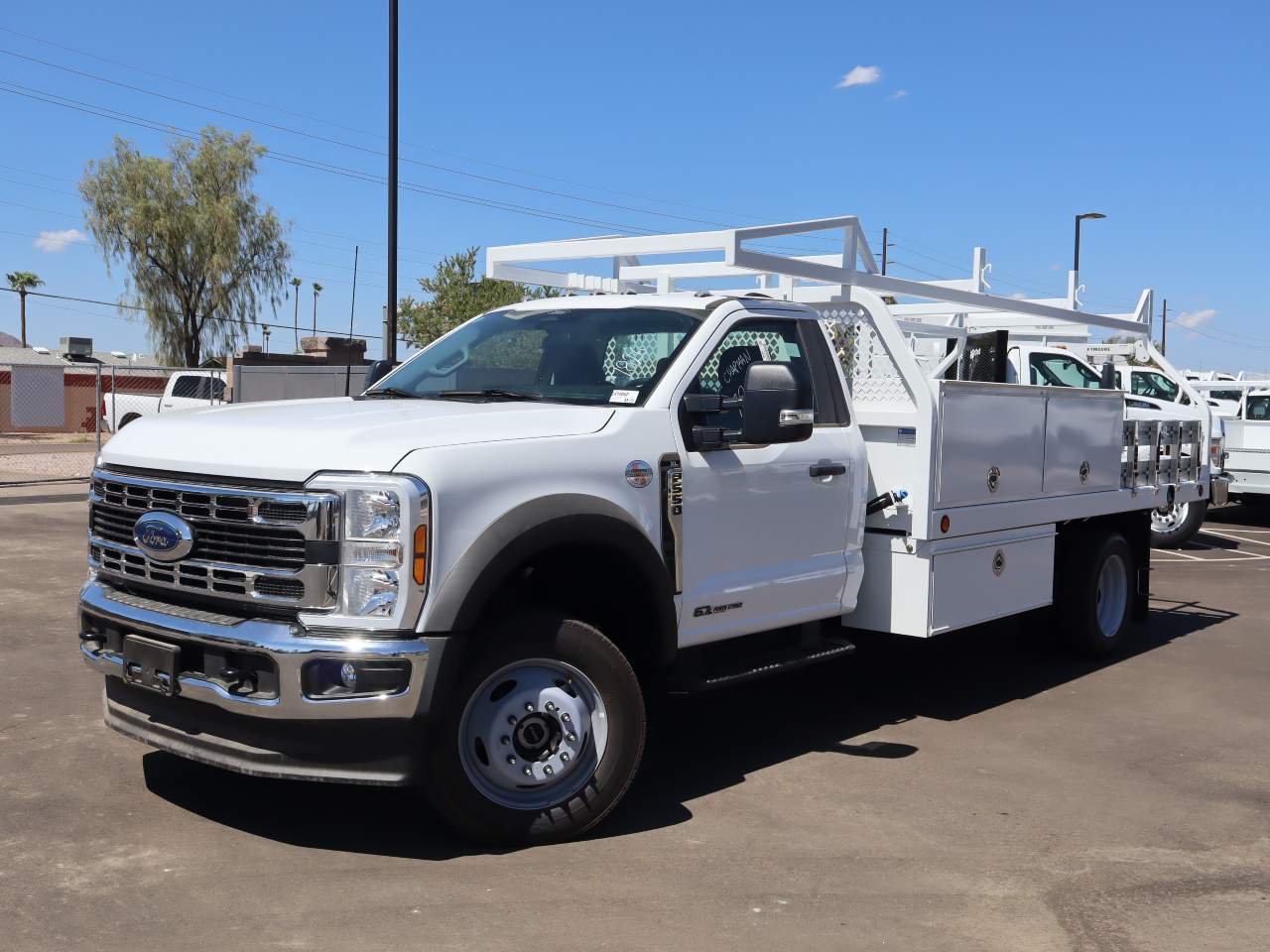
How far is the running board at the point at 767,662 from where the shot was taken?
5406 millimetres

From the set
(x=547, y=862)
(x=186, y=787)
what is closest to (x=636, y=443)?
(x=547, y=862)

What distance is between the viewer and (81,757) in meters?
5.77

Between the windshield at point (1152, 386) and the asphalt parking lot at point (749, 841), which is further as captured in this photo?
the windshield at point (1152, 386)

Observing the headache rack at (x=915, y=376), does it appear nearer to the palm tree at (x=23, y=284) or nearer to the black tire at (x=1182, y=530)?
the black tire at (x=1182, y=530)

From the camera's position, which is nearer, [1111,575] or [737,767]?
[737,767]

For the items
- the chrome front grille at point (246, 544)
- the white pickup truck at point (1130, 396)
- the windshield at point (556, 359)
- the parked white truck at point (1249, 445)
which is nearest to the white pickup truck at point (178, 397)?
the white pickup truck at point (1130, 396)

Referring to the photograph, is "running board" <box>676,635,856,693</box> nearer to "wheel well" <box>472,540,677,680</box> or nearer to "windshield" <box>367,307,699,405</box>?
"wheel well" <box>472,540,677,680</box>

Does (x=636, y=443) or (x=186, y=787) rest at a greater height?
(x=636, y=443)

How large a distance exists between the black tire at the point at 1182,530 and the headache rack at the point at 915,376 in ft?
17.5

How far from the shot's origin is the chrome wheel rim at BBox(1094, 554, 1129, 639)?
28.2 feet

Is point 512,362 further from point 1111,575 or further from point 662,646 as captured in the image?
point 1111,575

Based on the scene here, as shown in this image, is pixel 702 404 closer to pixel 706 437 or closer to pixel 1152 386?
pixel 706 437

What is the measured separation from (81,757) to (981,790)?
13.1ft

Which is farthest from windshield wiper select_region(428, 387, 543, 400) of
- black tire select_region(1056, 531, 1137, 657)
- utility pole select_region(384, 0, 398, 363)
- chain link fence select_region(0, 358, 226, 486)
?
chain link fence select_region(0, 358, 226, 486)
